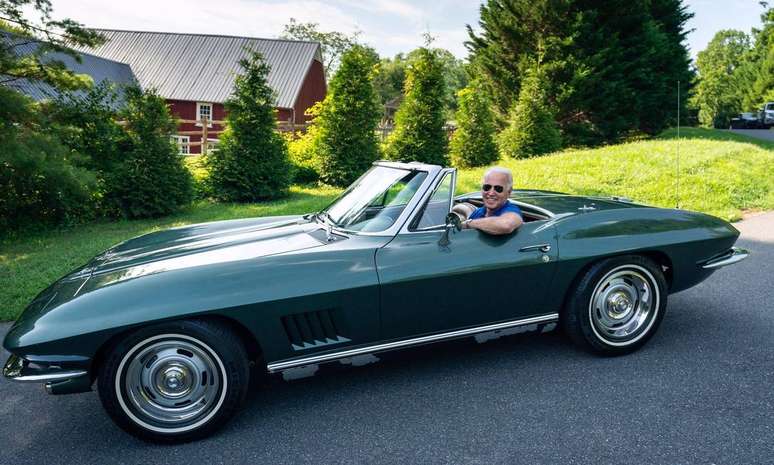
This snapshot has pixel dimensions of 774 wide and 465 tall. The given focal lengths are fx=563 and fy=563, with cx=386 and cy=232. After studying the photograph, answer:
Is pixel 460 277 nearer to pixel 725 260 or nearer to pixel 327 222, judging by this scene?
pixel 327 222

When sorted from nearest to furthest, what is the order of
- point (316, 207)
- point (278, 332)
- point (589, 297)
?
point (278, 332) → point (589, 297) → point (316, 207)

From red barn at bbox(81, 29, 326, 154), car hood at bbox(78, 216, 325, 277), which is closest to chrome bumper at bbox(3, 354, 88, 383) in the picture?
car hood at bbox(78, 216, 325, 277)

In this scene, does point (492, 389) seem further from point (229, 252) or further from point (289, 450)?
point (229, 252)

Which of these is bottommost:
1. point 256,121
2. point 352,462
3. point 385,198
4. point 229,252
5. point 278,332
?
point 352,462

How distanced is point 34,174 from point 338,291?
7631 mm

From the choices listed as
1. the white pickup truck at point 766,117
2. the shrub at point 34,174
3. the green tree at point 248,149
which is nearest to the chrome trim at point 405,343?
the shrub at point 34,174

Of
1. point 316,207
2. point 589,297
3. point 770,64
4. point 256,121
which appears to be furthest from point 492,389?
point 770,64

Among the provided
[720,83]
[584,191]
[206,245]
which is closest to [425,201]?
[206,245]

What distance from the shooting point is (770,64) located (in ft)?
163

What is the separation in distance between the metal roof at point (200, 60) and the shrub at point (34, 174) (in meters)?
21.6

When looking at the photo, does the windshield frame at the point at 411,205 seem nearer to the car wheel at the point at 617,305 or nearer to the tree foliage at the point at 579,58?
the car wheel at the point at 617,305

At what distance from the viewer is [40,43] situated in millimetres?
9031

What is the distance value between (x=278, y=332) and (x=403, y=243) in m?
0.89

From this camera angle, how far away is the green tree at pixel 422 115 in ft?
47.9
